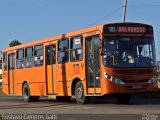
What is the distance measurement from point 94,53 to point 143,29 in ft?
7.50

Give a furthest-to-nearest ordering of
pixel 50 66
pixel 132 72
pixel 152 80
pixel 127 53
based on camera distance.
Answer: pixel 50 66
pixel 152 80
pixel 127 53
pixel 132 72

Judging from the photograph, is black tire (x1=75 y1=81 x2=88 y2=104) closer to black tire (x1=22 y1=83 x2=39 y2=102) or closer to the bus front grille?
the bus front grille

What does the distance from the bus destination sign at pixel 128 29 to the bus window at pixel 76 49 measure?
189 centimetres

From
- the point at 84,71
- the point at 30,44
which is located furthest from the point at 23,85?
the point at 84,71

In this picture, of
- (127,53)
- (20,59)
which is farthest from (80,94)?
(20,59)

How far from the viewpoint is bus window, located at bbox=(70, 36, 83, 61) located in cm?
2245

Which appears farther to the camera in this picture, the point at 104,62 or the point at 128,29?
the point at 128,29

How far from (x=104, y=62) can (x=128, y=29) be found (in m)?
1.78

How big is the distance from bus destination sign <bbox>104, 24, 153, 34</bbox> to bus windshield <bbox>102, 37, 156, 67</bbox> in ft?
0.96

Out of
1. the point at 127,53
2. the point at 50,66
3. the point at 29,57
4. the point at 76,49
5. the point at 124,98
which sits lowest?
the point at 124,98

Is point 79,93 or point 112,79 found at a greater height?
point 112,79

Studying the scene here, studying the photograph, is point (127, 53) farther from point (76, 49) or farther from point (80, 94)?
point (80, 94)

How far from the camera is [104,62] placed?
20797 mm

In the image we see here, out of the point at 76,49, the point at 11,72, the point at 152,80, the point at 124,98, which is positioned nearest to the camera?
the point at 152,80
